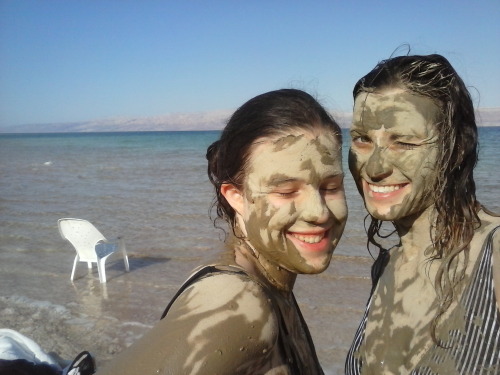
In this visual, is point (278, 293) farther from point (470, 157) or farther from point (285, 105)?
point (470, 157)

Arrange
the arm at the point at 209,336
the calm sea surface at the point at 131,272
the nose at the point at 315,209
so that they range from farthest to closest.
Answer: the calm sea surface at the point at 131,272 < the nose at the point at 315,209 < the arm at the point at 209,336

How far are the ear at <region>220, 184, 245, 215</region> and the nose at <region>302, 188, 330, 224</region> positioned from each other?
0.25 metres

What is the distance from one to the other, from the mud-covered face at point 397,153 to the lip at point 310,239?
0.66 meters

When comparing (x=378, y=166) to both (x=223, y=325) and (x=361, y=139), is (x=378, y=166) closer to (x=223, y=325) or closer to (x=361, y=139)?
(x=361, y=139)

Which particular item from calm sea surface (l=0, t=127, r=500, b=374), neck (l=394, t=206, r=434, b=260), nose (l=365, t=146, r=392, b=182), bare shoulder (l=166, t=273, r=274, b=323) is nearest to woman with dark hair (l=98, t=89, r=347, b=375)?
bare shoulder (l=166, t=273, r=274, b=323)

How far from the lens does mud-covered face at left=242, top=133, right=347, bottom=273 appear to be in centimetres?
192

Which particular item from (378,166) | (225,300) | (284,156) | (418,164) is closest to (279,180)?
(284,156)

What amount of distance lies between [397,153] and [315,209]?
797 millimetres

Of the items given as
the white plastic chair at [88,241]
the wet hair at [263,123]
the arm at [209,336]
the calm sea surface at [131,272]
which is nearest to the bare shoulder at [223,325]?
the arm at [209,336]

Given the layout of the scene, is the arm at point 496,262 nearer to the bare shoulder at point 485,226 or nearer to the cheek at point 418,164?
the bare shoulder at point 485,226

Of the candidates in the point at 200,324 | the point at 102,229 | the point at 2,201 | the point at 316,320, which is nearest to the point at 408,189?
the point at 200,324

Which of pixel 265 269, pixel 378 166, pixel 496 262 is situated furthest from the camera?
pixel 378 166

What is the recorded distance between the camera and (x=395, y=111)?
255cm

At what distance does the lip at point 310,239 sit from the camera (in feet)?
6.46
